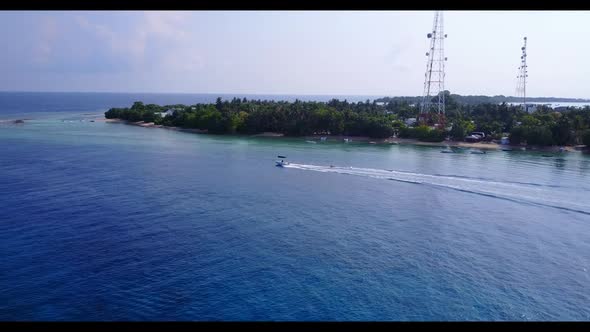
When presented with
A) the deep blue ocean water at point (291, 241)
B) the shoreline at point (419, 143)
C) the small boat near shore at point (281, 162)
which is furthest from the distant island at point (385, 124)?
the small boat near shore at point (281, 162)

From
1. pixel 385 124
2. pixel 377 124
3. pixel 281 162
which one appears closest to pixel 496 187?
pixel 281 162

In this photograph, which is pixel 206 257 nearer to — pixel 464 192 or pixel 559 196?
pixel 464 192

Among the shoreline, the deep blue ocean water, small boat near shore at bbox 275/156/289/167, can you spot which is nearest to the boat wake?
the deep blue ocean water

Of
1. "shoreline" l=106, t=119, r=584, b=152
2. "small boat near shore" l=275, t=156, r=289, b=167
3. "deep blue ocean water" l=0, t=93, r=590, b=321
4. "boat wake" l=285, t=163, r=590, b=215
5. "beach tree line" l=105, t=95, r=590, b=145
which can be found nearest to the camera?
"deep blue ocean water" l=0, t=93, r=590, b=321

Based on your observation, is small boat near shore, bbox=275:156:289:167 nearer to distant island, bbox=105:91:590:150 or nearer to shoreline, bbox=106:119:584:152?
shoreline, bbox=106:119:584:152
